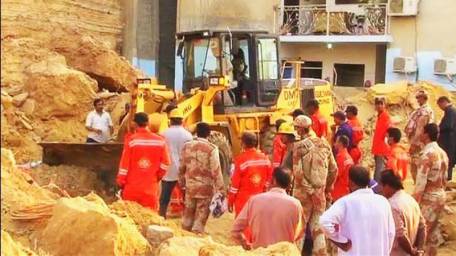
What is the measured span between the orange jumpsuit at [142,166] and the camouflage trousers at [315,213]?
156cm

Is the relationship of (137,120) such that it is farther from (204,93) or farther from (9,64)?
(9,64)

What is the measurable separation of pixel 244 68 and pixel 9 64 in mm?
5567

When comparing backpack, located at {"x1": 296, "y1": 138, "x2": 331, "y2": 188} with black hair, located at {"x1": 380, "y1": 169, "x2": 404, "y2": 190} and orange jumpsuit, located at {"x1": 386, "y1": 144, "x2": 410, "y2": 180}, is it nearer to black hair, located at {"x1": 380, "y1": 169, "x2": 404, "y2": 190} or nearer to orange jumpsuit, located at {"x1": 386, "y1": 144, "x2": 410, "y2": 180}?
orange jumpsuit, located at {"x1": 386, "y1": 144, "x2": 410, "y2": 180}

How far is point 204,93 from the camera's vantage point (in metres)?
13.2

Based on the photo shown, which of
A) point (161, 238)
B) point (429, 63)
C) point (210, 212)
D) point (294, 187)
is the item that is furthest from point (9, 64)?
point (429, 63)

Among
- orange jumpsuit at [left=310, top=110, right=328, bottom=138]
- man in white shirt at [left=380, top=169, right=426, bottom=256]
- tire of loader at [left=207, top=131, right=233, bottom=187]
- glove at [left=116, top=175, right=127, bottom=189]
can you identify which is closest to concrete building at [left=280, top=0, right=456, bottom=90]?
tire of loader at [left=207, top=131, right=233, bottom=187]

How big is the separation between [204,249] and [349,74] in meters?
23.7

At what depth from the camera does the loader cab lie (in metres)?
13.4

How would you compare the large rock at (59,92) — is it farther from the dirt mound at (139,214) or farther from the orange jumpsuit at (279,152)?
the dirt mound at (139,214)

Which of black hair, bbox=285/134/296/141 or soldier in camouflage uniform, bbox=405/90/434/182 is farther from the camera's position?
soldier in camouflage uniform, bbox=405/90/434/182

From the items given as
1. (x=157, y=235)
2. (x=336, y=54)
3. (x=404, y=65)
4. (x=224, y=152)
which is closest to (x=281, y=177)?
(x=157, y=235)

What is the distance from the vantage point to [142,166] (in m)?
8.77

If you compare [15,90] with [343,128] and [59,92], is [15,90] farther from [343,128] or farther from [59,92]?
[343,128]

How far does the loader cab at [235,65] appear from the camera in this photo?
526 inches
